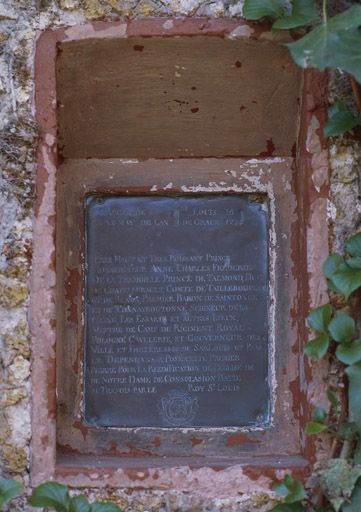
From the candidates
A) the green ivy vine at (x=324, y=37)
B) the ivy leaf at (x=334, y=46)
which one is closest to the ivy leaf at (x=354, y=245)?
the green ivy vine at (x=324, y=37)

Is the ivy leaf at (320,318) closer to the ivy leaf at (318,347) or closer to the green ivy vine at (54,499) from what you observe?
the ivy leaf at (318,347)

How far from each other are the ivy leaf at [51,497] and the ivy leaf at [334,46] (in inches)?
40.9

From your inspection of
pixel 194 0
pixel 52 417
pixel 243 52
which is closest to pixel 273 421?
pixel 52 417

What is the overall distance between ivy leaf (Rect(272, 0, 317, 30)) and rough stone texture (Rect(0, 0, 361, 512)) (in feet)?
0.47

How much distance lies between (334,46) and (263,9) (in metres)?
0.23

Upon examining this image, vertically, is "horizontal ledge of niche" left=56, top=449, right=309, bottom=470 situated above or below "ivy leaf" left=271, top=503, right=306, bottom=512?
above

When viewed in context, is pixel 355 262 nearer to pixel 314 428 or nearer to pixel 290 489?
pixel 314 428

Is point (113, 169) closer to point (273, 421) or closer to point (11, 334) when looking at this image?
point (11, 334)

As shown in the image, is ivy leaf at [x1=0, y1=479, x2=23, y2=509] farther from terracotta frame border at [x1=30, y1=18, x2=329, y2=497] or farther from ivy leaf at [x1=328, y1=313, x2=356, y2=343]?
ivy leaf at [x1=328, y1=313, x2=356, y2=343]

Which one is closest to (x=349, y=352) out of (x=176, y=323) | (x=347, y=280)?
(x=347, y=280)

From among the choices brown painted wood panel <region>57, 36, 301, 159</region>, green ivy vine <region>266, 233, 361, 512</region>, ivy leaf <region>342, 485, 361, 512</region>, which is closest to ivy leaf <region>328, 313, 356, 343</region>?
green ivy vine <region>266, 233, 361, 512</region>

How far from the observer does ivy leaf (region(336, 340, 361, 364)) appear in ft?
6.03

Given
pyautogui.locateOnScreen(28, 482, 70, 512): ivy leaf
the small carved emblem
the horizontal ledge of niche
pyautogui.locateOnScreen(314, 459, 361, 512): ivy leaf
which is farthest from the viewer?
the small carved emblem

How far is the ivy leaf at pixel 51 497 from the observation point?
1712 mm
